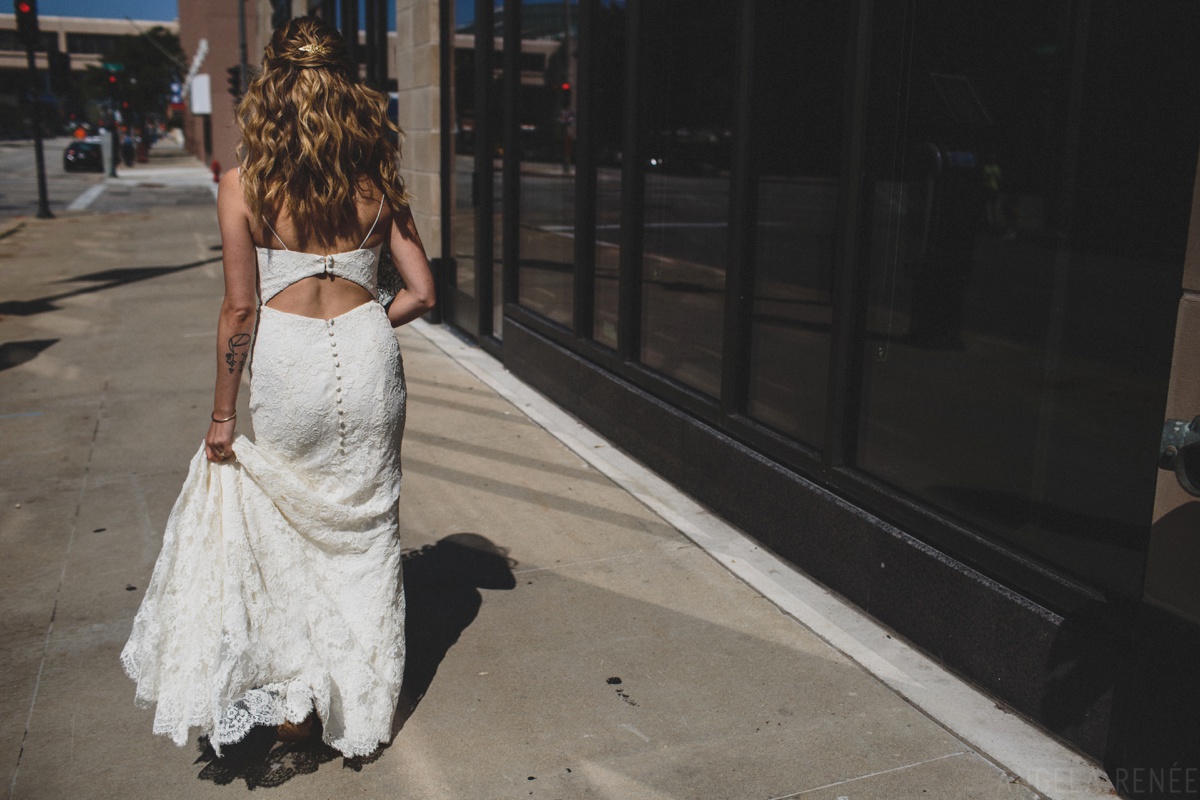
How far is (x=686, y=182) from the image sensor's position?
19.1 feet

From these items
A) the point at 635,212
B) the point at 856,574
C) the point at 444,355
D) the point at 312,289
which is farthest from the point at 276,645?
the point at 444,355

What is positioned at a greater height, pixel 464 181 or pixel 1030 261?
pixel 464 181

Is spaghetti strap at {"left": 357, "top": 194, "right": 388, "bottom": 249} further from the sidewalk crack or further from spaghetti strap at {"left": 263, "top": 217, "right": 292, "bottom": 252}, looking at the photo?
the sidewalk crack

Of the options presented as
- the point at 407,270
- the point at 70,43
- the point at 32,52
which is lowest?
the point at 407,270

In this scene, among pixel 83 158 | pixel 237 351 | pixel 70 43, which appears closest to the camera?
pixel 237 351

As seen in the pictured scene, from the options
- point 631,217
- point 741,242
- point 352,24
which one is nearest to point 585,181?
point 631,217

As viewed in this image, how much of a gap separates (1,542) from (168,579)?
2353 mm

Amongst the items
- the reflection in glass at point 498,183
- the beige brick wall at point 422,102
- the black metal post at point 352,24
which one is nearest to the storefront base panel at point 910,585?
the reflection in glass at point 498,183

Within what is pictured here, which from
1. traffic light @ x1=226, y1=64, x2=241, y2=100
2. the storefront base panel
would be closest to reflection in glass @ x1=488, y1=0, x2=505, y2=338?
the storefront base panel

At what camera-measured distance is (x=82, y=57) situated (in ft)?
471

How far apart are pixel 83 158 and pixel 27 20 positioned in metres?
25.4

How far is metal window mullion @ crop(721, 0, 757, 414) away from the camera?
16.6 ft

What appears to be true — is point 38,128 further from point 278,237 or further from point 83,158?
point 278,237

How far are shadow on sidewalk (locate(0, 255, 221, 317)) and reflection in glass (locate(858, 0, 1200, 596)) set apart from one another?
976 centimetres
